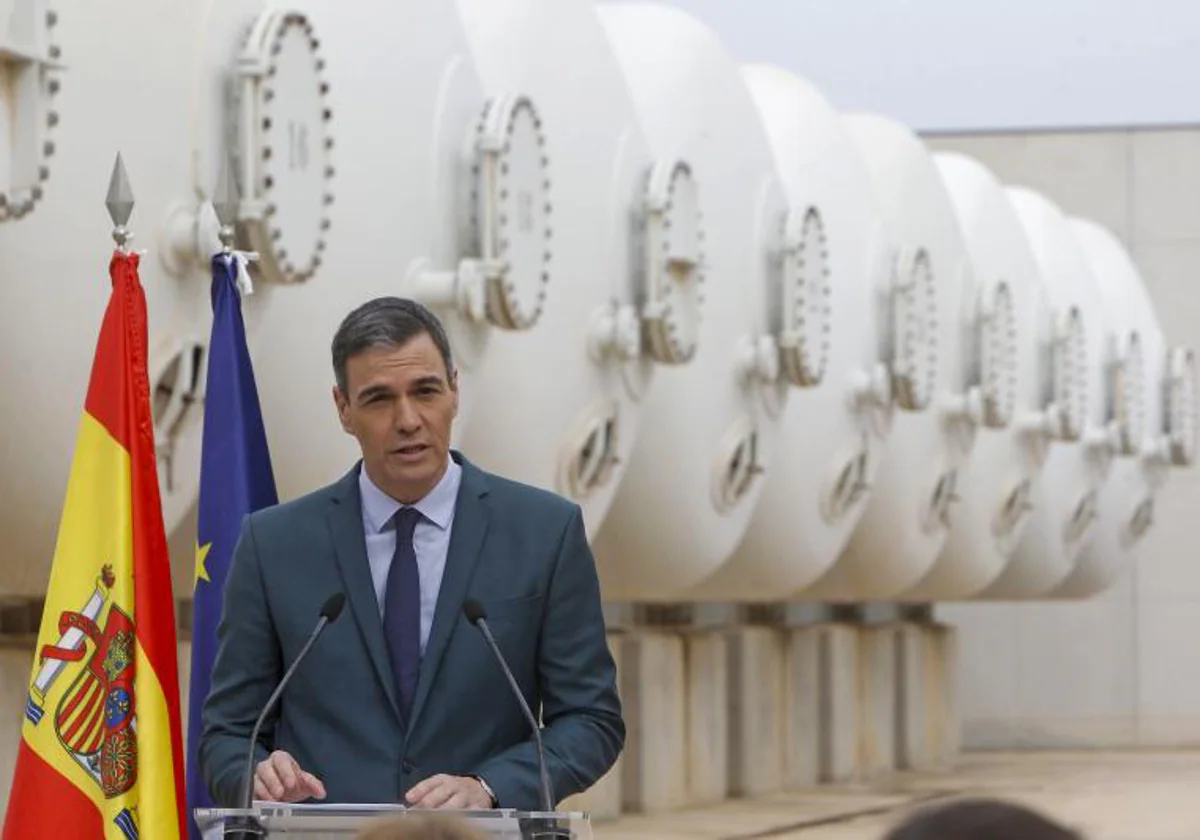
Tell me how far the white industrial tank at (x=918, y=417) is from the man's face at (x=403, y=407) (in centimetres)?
1552

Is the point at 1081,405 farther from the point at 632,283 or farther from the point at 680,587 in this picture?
the point at 632,283

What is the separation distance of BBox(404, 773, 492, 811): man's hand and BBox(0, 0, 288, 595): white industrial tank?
4034mm

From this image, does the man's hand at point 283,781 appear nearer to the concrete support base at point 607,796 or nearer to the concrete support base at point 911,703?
the concrete support base at point 607,796

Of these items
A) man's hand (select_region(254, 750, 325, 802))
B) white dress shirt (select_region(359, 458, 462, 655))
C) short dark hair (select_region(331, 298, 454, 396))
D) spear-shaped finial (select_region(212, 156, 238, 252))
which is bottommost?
man's hand (select_region(254, 750, 325, 802))

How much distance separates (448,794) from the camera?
4.31m

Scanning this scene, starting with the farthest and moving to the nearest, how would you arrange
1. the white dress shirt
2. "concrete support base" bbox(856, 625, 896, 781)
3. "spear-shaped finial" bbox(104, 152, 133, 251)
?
"concrete support base" bbox(856, 625, 896, 781), "spear-shaped finial" bbox(104, 152, 133, 251), the white dress shirt

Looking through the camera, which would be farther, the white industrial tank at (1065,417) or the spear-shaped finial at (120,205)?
the white industrial tank at (1065,417)

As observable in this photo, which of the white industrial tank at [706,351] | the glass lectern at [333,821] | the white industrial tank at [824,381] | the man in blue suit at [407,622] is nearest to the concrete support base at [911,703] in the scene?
the white industrial tank at [824,381]

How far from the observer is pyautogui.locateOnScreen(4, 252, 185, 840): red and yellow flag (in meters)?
6.64

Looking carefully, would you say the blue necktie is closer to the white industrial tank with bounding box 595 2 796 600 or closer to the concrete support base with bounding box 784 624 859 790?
the white industrial tank with bounding box 595 2 796 600

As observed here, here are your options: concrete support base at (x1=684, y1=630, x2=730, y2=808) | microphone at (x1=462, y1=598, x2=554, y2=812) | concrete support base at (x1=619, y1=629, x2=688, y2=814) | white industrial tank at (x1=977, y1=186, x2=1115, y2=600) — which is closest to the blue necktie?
microphone at (x1=462, y1=598, x2=554, y2=812)

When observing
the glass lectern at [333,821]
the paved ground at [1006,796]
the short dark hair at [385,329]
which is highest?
the short dark hair at [385,329]

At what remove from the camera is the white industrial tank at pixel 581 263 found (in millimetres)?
12664

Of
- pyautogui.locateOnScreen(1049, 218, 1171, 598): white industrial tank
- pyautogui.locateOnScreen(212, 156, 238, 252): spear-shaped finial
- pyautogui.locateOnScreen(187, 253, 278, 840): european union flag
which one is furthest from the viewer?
pyautogui.locateOnScreen(1049, 218, 1171, 598): white industrial tank
